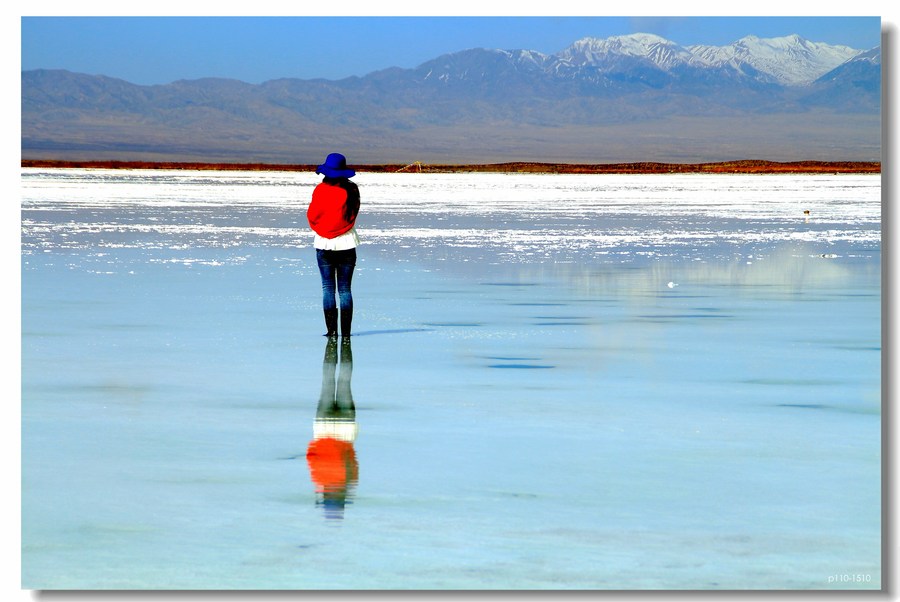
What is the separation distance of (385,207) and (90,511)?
32.1 m

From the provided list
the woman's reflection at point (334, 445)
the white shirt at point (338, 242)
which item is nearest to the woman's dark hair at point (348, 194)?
the white shirt at point (338, 242)

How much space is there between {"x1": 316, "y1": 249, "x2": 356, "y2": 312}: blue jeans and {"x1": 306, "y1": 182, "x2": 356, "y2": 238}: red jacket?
207 mm

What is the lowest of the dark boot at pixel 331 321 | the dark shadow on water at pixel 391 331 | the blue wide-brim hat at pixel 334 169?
the dark shadow on water at pixel 391 331

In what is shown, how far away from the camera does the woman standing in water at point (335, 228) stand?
1023 centimetres

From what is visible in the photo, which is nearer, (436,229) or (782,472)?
(782,472)

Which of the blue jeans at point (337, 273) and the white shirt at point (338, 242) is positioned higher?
the white shirt at point (338, 242)

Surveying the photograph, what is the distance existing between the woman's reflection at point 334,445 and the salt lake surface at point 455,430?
3 centimetres

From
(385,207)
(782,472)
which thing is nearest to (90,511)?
(782,472)

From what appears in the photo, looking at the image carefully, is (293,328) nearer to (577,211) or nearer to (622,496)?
(622,496)

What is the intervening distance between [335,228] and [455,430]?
3.46 m

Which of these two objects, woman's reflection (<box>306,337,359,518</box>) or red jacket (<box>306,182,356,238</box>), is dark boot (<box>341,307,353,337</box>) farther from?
woman's reflection (<box>306,337,359,518</box>)

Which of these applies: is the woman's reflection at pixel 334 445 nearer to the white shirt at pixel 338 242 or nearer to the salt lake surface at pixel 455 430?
the salt lake surface at pixel 455 430

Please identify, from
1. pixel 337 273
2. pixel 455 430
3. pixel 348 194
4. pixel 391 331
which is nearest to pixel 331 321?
pixel 337 273

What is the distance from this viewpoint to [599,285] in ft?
49.7
